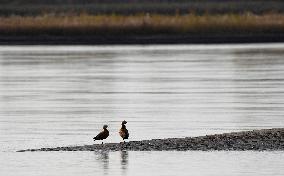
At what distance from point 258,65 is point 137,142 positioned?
23410mm

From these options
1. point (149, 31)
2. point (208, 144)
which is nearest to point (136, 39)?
point (149, 31)

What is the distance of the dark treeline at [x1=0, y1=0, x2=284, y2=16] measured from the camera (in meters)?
84.0

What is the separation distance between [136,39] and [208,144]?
45.1 meters

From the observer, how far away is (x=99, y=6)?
9056 centimetres

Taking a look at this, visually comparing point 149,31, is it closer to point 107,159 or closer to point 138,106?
point 138,106

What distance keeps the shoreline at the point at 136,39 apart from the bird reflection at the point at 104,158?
43.9 m

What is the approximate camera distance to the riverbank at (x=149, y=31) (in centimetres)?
6366

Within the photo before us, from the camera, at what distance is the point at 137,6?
89375mm

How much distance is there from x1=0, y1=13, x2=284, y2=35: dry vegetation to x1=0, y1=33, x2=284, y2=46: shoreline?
589 mm

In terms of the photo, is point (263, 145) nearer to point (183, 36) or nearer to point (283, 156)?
point (283, 156)

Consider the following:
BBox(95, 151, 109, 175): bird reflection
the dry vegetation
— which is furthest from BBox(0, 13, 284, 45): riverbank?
BBox(95, 151, 109, 175): bird reflection

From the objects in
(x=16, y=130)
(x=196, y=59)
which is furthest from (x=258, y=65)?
(x=16, y=130)

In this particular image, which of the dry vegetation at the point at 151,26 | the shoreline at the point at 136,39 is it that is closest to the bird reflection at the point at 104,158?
the shoreline at the point at 136,39

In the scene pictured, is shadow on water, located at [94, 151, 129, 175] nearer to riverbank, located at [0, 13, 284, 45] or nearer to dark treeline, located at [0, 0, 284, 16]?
riverbank, located at [0, 13, 284, 45]
